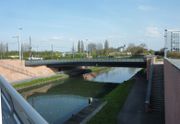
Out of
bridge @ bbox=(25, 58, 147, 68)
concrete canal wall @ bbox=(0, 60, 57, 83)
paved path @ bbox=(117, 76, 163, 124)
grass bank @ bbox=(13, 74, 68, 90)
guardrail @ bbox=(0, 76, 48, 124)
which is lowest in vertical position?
grass bank @ bbox=(13, 74, 68, 90)

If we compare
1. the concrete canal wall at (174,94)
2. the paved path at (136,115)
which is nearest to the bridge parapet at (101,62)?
the paved path at (136,115)

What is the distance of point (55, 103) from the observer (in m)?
Answer: 29.7

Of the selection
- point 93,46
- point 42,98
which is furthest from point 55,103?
point 93,46

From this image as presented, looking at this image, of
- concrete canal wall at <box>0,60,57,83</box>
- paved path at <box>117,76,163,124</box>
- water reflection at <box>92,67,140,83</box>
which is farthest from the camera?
water reflection at <box>92,67,140,83</box>

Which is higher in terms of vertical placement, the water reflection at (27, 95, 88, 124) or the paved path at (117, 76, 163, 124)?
the paved path at (117, 76, 163, 124)

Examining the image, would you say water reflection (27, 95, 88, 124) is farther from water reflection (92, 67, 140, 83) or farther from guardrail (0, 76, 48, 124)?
water reflection (92, 67, 140, 83)

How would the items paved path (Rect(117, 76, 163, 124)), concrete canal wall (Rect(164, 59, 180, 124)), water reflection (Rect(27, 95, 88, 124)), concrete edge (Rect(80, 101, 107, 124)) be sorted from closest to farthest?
concrete canal wall (Rect(164, 59, 180, 124)), paved path (Rect(117, 76, 163, 124)), concrete edge (Rect(80, 101, 107, 124)), water reflection (Rect(27, 95, 88, 124))

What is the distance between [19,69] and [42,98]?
2075 cm

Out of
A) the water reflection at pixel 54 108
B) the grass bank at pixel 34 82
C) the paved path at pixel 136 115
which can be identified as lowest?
the water reflection at pixel 54 108

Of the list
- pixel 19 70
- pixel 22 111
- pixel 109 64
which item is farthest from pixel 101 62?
pixel 22 111

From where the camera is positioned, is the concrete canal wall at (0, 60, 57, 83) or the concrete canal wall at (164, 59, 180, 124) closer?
the concrete canal wall at (164, 59, 180, 124)

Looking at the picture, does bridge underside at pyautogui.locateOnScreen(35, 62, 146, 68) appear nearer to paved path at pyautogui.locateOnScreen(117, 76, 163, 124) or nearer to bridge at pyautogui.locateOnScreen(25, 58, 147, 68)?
bridge at pyautogui.locateOnScreen(25, 58, 147, 68)

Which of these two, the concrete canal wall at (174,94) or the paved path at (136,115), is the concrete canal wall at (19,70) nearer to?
the paved path at (136,115)

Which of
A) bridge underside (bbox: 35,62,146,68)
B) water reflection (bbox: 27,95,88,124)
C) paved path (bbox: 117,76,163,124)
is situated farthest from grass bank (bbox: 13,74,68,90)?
paved path (bbox: 117,76,163,124)
